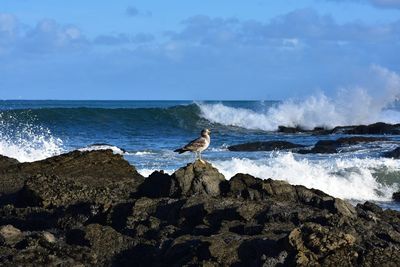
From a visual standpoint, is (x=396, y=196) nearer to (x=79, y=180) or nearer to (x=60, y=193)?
(x=79, y=180)

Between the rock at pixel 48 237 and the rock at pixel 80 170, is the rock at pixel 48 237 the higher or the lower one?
the lower one

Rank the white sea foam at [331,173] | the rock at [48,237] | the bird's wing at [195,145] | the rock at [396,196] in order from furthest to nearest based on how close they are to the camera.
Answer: the white sea foam at [331,173], the rock at [396,196], the bird's wing at [195,145], the rock at [48,237]

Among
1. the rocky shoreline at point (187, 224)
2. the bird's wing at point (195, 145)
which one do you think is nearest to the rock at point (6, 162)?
the rocky shoreline at point (187, 224)

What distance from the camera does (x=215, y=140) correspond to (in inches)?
1368

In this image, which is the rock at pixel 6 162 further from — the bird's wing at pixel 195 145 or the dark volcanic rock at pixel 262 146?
the dark volcanic rock at pixel 262 146

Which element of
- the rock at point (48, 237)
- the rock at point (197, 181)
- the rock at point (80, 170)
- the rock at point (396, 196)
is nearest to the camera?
the rock at point (48, 237)

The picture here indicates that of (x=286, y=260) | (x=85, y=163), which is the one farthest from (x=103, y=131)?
(x=286, y=260)

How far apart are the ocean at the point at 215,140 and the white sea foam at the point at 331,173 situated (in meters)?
0.02

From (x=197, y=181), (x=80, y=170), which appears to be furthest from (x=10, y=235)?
(x=80, y=170)

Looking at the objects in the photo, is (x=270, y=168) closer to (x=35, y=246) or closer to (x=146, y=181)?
(x=146, y=181)

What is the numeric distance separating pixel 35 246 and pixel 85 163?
182 inches

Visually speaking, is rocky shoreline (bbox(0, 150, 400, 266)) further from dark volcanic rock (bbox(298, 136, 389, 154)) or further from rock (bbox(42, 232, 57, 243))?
dark volcanic rock (bbox(298, 136, 389, 154))

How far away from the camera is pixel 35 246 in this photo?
25.0ft

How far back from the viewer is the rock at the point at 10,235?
310 inches
